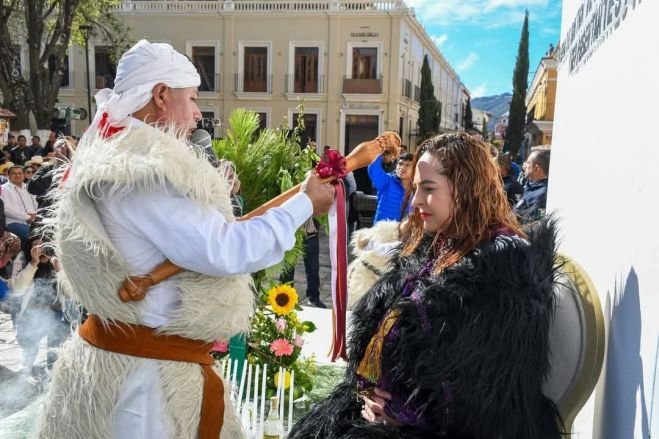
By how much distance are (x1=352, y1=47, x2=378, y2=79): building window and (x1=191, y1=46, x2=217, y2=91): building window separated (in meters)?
6.40

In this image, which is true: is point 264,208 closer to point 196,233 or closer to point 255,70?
point 196,233

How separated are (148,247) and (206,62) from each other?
2689 cm

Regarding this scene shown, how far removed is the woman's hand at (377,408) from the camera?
1735 mm

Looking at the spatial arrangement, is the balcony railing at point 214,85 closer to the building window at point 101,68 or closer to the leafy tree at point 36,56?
the building window at point 101,68

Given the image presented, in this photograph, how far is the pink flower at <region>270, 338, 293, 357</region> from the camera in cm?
349

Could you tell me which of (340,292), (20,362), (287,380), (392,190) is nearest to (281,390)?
(287,380)

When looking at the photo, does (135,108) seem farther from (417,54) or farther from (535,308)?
(417,54)

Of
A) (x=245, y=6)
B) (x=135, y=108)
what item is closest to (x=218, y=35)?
(x=245, y=6)

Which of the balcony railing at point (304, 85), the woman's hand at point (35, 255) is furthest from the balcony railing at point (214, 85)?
the woman's hand at point (35, 255)

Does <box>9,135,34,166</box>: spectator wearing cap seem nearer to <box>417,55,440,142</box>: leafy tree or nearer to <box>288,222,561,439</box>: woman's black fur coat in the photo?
<box>288,222,561,439</box>: woman's black fur coat

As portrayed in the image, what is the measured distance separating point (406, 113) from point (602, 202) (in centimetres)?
2803

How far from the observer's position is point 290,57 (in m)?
26.3

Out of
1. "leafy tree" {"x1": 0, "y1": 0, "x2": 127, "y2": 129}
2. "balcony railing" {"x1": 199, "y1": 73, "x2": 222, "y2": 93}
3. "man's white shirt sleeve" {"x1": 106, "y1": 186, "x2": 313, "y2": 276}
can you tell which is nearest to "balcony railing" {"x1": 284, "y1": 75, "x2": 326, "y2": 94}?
"balcony railing" {"x1": 199, "y1": 73, "x2": 222, "y2": 93}

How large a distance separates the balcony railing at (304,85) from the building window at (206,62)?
3409 mm
